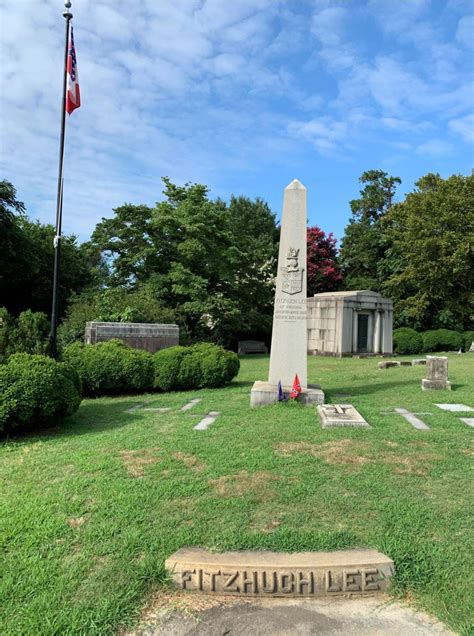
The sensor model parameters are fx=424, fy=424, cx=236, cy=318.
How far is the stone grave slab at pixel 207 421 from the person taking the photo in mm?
5316

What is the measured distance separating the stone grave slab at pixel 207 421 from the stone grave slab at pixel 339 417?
146cm

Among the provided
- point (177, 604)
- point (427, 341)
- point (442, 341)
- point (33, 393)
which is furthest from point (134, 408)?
point (442, 341)

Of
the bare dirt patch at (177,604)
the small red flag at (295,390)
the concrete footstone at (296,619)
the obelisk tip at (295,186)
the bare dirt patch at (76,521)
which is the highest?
the obelisk tip at (295,186)

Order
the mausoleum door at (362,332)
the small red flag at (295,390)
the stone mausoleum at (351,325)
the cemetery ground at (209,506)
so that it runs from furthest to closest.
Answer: the mausoleum door at (362,332), the stone mausoleum at (351,325), the small red flag at (295,390), the cemetery ground at (209,506)

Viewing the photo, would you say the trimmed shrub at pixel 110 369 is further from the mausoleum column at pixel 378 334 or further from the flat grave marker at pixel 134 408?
the mausoleum column at pixel 378 334

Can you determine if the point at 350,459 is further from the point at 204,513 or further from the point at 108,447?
the point at 108,447

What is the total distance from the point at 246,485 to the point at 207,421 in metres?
2.38

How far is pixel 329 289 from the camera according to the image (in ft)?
96.2

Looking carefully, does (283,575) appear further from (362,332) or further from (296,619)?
(362,332)

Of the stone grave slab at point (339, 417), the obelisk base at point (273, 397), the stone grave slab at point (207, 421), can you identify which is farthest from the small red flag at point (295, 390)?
the stone grave slab at point (207, 421)

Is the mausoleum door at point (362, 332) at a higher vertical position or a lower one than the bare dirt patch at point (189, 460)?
higher

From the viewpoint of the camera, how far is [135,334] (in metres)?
10.9

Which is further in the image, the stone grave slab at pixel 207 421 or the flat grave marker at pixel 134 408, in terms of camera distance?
the flat grave marker at pixel 134 408

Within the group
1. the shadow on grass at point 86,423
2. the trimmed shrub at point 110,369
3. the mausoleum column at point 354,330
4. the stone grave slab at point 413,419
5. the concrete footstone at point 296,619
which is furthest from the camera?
the mausoleum column at point 354,330
